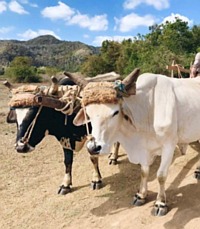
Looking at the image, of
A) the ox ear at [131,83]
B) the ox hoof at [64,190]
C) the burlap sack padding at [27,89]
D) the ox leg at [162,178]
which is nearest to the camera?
the ox ear at [131,83]

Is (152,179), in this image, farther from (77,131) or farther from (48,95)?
(48,95)

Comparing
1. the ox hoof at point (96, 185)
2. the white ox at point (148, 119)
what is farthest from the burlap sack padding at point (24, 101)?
the ox hoof at point (96, 185)

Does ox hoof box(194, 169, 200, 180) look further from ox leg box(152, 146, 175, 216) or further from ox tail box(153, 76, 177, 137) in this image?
ox tail box(153, 76, 177, 137)

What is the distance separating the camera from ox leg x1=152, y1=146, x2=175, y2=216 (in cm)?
396

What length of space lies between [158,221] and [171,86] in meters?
1.60

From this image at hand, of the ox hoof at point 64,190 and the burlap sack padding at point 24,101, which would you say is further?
the ox hoof at point 64,190

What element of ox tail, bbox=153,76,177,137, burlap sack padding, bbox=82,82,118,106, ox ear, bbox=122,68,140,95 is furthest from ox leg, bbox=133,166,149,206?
burlap sack padding, bbox=82,82,118,106

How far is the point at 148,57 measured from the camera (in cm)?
1755

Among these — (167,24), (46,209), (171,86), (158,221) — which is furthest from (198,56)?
(167,24)

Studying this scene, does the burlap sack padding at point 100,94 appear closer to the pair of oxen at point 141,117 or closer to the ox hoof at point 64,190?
the pair of oxen at point 141,117

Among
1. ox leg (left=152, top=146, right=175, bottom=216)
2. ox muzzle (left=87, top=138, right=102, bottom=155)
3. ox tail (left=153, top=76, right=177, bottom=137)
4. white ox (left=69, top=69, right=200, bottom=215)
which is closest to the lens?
ox muzzle (left=87, top=138, right=102, bottom=155)

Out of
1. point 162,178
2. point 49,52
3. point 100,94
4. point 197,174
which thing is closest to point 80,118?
point 100,94

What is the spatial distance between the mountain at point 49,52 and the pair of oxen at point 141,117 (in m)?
65.3

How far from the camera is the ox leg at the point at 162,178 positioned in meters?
3.96
